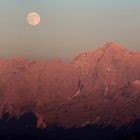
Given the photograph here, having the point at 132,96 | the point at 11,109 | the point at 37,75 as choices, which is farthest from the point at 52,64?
the point at 132,96

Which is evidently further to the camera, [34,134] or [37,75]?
[37,75]

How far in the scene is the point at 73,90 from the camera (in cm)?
1584

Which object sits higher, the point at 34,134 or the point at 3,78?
the point at 3,78

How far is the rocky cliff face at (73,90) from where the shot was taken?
601 inches

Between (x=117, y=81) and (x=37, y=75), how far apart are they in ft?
9.76

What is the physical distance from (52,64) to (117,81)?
2566mm

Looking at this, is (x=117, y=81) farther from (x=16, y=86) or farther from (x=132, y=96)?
(x=16, y=86)

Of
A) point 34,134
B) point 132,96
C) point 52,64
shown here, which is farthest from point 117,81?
point 34,134

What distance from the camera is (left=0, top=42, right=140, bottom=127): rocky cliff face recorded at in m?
15.3

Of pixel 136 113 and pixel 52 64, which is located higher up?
pixel 52 64

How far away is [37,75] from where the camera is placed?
1627 centimetres

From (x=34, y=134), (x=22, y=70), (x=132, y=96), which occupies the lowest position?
(x=34, y=134)

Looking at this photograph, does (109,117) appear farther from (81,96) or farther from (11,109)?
(11,109)

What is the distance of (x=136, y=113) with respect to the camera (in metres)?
15.1
